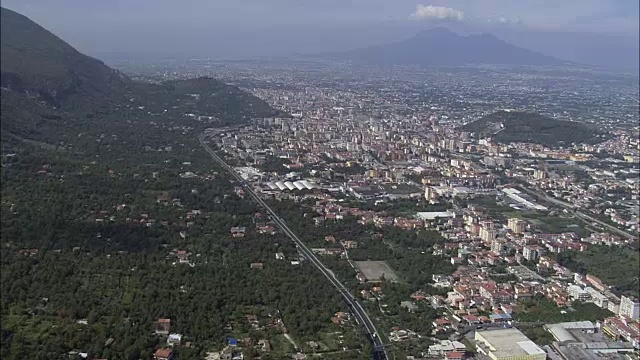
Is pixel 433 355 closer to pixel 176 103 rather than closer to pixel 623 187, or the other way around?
pixel 623 187

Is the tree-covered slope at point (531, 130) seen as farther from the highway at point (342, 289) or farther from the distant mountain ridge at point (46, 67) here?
the distant mountain ridge at point (46, 67)

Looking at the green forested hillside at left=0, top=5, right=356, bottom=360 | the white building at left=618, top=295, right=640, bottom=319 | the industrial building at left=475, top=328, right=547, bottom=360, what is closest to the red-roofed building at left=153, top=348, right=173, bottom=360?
the green forested hillside at left=0, top=5, right=356, bottom=360

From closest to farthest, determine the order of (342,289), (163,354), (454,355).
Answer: (163,354) < (454,355) < (342,289)

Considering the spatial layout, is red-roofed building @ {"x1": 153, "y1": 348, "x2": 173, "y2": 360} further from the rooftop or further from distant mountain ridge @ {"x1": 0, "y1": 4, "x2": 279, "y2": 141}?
distant mountain ridge @ {"x1": 0, "y1": 4, "x2": 279, "y2": 141}

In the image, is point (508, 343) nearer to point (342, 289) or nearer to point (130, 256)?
point (342, 289)

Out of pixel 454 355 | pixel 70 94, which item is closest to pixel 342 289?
pixel 454 355

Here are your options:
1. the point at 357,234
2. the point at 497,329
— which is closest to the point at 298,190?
the point at 357,234
